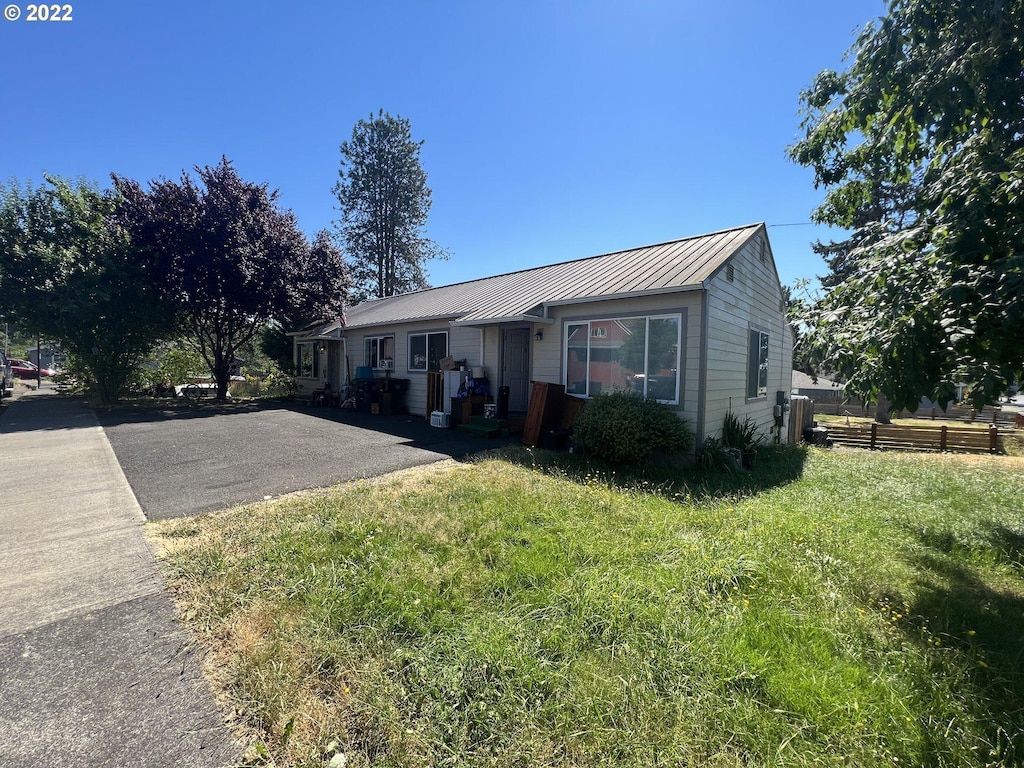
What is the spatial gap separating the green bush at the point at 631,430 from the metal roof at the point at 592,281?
191 cm

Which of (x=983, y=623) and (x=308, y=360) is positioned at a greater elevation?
(x=308, y=360)

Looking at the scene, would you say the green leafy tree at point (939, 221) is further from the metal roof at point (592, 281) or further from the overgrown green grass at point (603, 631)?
the metal roof at point (592, 281)

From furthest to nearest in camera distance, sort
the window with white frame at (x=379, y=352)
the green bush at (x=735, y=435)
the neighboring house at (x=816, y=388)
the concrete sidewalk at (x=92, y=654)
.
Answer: the neighboring house at (x=816, y=388) < the window with white frame at (x=379, y=352) < the green bush at (x=735, y=435) < the concrete sidewalk at (x=92, y=654)

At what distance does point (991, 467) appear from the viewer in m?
8.79

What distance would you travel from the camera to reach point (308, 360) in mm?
18594

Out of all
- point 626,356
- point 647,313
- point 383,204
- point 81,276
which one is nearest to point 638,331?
point 647,313

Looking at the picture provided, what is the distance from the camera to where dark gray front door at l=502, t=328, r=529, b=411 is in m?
10.9

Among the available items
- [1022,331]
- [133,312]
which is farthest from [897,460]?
[133,312]

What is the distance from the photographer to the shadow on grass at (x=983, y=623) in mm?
2062

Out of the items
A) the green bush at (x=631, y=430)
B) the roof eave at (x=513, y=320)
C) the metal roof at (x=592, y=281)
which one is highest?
the metal roof at (x=592, y=281)

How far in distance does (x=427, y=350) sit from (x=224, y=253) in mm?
9288

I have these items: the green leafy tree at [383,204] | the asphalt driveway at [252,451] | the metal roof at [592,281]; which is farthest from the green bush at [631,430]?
the green leafy tree at [383,204]

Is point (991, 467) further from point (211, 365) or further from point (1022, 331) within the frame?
point (211, 365)

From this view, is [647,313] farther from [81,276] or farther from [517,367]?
[81,276]
